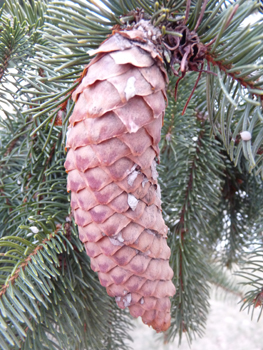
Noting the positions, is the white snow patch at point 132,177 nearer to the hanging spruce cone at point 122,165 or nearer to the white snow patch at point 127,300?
the hanging spruce cone at point 122,165

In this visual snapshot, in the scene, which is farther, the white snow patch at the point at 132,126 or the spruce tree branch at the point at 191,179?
the spruce tree branch at the point at 191,179

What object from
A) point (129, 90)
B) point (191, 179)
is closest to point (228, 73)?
point (129, 90)

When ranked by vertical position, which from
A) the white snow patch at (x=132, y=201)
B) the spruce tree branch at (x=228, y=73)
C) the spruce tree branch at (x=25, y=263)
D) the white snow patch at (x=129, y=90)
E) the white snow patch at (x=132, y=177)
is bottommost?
the spruce tree branch at (x=25, y=263)

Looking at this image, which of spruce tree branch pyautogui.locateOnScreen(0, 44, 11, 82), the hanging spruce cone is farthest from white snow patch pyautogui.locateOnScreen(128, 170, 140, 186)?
spruce tree branch pyautogui.locateOnScreen(0, 44, 11, 82)

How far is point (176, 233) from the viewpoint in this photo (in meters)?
0.42

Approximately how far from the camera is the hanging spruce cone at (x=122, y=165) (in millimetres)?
213

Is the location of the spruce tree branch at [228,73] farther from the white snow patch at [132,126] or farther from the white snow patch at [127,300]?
the white snow patch at [127,300]

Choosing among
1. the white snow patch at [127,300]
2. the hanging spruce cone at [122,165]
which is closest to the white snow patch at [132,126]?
the hanging spruce cone at [122,165]

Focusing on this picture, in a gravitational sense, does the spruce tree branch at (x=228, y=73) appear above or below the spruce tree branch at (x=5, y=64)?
above

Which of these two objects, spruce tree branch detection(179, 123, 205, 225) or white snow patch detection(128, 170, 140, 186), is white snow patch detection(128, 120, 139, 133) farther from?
spruce tree branch detection(179, 123, 205, 225)

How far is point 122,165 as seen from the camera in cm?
22

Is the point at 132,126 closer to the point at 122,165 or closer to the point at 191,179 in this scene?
the point at 122,165

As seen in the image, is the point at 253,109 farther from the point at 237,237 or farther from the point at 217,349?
the point at 217,349

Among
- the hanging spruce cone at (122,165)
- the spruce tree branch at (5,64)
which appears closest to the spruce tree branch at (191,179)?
the hanging spruce cone at (122,165)
